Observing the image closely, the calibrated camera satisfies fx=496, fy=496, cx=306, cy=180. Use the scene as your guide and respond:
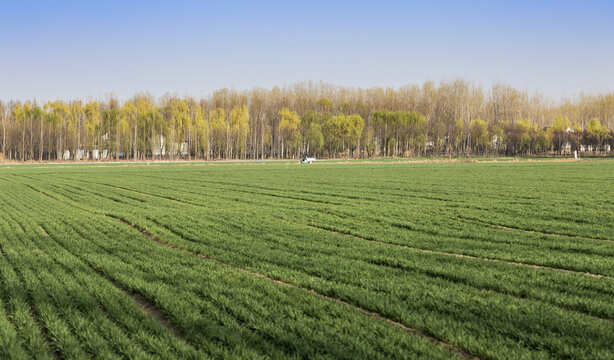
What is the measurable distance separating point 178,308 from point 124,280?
1916 mm

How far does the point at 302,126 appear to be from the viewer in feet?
343

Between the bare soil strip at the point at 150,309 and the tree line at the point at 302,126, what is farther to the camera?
the tree line at the point at 302,126

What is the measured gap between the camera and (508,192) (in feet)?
75.1

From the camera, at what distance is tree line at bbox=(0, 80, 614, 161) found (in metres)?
95.8

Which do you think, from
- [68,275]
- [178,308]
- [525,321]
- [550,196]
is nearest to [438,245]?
[525,321]

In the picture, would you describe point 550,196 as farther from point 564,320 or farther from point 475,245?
point 564,320

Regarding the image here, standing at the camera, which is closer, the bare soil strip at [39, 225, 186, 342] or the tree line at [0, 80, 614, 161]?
the bare soil strip at [39, 225, 186, 342]

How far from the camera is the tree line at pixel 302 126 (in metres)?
95.8

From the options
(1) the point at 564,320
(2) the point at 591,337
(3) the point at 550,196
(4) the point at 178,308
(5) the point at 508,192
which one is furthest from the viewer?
(5) the point at 508,192

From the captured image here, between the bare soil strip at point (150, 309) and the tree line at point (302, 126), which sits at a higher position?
the tree line at point (302, 126)

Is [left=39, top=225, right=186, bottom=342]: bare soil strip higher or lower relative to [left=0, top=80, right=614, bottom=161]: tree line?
lower

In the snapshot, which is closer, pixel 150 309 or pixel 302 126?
pixel 150 309

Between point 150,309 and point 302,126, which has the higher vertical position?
point 302,126

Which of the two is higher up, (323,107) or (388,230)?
(323,107)
